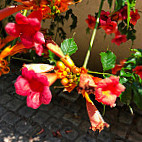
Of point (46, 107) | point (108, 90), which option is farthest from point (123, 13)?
point (46, 107)

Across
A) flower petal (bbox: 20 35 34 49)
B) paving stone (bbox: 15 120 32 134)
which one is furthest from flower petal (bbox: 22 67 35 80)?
paving stone (bbox: 15 120 32 134)

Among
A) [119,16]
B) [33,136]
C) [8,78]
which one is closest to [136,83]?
[119,16]

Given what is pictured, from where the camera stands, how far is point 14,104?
3047mm

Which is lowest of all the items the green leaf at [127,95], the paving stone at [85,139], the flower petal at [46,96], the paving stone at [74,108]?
the paving stone at [85,139]

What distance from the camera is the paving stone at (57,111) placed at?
289cm

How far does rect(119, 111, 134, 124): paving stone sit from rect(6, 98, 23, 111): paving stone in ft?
5.85

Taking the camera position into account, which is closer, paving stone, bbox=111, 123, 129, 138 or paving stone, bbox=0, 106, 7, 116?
paving stone, bbox=111, 123, 129, 138

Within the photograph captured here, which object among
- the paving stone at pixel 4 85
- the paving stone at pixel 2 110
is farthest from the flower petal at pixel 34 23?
the paving stone at pixel 4 85

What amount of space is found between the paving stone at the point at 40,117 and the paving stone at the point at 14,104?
1.33ft

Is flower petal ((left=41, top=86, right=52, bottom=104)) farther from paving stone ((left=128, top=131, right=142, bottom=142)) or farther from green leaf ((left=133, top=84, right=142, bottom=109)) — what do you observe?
paving stone ((left=128, top=131, right=142, bottom=142))

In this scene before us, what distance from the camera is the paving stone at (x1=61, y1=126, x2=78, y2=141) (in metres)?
2.54

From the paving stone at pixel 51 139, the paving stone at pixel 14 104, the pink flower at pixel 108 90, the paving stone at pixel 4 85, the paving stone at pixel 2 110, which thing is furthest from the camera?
the paving stone at pixel 4 85

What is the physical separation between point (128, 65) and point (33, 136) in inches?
82.8

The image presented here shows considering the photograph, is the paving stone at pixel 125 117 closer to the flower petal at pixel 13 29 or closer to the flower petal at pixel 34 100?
the flower petal at pixel 34 100
